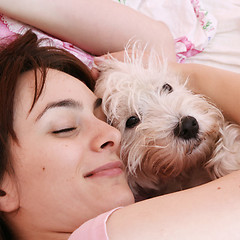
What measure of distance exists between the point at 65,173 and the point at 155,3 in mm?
1395

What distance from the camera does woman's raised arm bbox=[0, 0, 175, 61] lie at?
4.94 ft

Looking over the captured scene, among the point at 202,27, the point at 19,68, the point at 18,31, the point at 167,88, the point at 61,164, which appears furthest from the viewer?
the point at 202,27

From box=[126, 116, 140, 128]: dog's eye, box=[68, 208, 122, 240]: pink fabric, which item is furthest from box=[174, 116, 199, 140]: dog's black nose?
box=[68, 208, 122, 240]: pink fabric

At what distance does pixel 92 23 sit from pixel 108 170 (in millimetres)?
823

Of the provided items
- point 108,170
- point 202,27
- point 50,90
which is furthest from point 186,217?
point 202,27

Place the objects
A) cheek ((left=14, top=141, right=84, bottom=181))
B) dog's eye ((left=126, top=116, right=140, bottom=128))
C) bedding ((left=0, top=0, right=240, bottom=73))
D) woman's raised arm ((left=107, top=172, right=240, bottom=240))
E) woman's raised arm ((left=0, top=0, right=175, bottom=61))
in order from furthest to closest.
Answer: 1. bedding ((left=0, top=0, right=240, bottom=73))
2. woman's raised arm ((left=0, top=0, right=175, bottom=61))
3. dog's eye ((left=126, top=116, right=140, bottom=128))
4. cheek ((left=14, top=141, right=84, bottom=181))
5. woman's raised arm ((left=107, top=172, right=240, bottom=240))

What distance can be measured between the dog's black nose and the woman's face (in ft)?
0.76

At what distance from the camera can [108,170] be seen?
1053 mm

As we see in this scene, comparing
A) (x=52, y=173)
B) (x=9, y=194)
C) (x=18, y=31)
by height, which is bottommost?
(x=9, y=194)

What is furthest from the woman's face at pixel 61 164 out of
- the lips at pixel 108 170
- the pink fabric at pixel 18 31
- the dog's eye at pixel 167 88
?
the pink fabric at pixel 18 31

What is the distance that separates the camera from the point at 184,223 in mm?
691

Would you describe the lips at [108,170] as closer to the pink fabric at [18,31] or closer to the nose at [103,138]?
the nose at [103,138]

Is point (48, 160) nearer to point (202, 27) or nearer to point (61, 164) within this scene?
point (61, 164)

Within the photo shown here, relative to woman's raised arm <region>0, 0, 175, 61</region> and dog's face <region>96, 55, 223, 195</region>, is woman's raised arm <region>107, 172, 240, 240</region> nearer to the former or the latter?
dog's face <region>96, 55, 223, 195</region>
